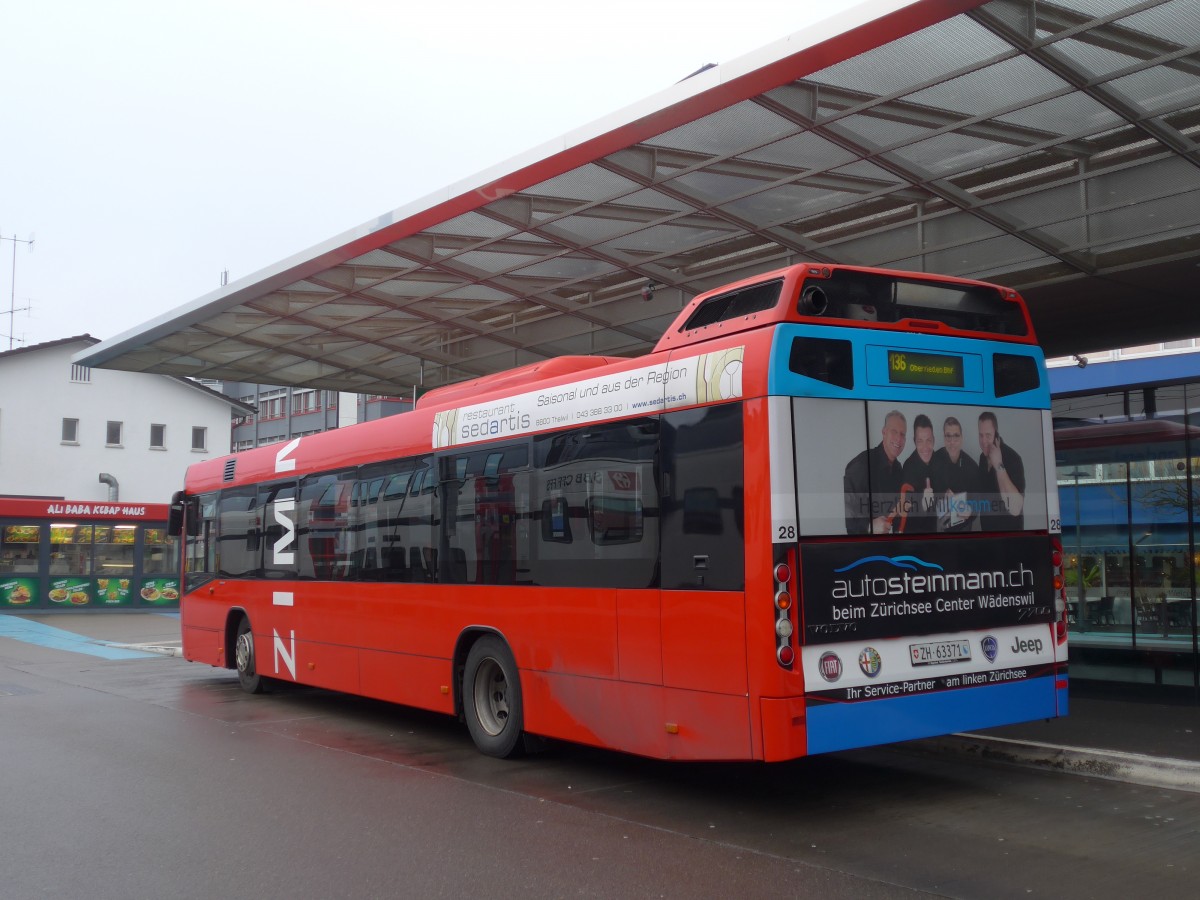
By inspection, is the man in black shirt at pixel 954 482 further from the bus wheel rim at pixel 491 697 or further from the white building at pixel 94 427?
the white building at pixel 94 427

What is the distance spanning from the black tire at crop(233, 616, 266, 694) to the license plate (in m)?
9.30

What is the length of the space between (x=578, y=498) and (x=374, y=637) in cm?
382

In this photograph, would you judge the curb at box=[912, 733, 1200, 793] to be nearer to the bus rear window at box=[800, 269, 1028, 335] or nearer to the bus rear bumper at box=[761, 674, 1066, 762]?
the bus rear bumper at box=[761, 674, 1066, 762]

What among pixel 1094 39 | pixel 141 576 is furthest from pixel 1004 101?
pixel 141 576

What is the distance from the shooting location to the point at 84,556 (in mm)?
35219

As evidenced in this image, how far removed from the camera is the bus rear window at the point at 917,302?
7465mm

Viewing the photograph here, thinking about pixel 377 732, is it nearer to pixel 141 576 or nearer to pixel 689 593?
pixel 689 593

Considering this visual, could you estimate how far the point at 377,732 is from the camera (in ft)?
37.7

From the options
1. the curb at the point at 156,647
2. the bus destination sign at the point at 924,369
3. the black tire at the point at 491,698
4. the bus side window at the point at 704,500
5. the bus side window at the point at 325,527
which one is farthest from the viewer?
the curb at the point at 156,647

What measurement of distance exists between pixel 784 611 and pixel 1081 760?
10.4ft

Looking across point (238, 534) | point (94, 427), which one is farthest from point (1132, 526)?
point (94, 427)

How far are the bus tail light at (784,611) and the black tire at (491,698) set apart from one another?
10.2 ft

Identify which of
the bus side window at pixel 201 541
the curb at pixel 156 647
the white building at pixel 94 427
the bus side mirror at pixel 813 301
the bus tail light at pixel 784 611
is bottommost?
the curb at pixel 156 647

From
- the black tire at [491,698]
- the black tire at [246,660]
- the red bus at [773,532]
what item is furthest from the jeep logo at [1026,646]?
the black tire at [246,660]
